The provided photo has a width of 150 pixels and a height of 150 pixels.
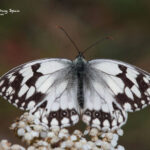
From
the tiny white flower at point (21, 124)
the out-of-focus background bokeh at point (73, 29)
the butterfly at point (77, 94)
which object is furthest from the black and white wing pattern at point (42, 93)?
the out-of-focus background bokeh at point (73, 29)

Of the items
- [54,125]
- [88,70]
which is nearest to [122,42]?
[88,70]

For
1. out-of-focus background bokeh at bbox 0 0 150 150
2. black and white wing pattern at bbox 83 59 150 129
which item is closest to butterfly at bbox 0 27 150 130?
black and white wing pattern at bbox 83 59 150 129

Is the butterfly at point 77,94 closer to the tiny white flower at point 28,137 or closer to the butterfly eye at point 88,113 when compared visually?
the butterfly eye at point 88,113

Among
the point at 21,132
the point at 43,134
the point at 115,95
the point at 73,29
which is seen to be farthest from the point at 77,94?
the point at 73,29

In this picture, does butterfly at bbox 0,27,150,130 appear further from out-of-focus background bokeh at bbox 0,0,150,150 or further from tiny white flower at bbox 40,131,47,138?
out-of-focus background bokeh at bbox 0,0,150,150

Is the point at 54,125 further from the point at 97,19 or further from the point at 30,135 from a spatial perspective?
the point at 97,19

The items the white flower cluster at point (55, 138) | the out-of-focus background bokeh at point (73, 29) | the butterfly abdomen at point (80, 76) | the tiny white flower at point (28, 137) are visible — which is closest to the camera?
the white flower cluster at point (55, 138)

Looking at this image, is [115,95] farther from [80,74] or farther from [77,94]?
[80,74]
